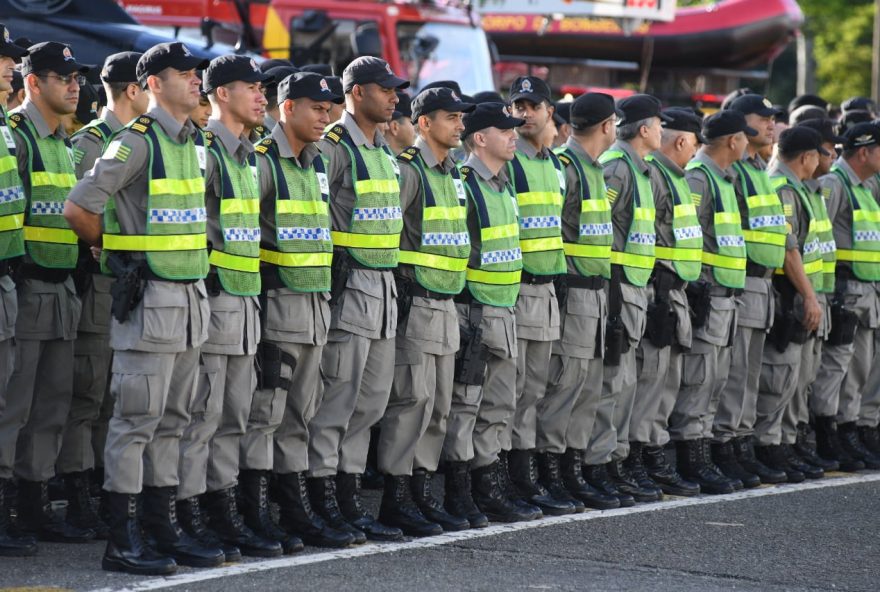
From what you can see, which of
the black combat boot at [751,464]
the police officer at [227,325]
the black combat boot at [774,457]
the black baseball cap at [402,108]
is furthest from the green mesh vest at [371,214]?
the black combat boot at [774,457]

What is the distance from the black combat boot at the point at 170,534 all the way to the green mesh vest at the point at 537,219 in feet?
8.30

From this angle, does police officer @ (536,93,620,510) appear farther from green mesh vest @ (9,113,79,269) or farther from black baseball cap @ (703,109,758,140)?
green mesh vest @ (9,113,79,269)

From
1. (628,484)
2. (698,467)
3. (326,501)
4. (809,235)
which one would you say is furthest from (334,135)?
(809,235)

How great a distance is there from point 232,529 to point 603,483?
2.56m

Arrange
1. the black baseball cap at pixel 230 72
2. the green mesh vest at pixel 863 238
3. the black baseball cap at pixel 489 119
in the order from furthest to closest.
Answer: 1. the green mesh vest at pixel 863 238
2. the black baseball cap at pixel 489 119
3. the black baseball cap at pixel 230 72

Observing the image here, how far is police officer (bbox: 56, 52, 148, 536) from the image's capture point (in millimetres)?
7691

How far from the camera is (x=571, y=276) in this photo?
29.2 ft

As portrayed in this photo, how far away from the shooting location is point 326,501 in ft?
25.0

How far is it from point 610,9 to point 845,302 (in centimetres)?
867

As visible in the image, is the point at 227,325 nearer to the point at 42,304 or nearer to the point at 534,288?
the point at 42,304

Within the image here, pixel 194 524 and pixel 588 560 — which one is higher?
pixel 194 524

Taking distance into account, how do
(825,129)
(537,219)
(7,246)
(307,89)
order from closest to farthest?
(7,246), (307,89), (537,219), (825,129)

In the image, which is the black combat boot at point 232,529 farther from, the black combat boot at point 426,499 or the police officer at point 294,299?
the black combat boot at point 426,499

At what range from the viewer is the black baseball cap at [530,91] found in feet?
29.1
